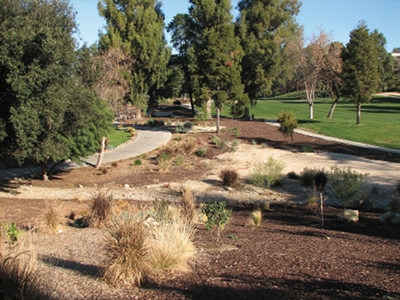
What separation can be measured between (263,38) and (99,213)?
33303 mm

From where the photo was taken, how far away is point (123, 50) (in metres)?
38.4

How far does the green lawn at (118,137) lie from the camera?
28828 mm

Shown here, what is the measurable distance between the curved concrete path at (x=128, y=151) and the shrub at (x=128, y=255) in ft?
49.9

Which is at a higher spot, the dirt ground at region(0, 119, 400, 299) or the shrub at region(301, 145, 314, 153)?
the dirt ground at region(0, 119, 400, 299)

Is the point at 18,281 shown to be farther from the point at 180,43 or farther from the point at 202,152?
the point at 180,43

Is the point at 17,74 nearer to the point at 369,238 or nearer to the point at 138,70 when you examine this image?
the point at 369,238

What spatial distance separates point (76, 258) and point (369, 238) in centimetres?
593

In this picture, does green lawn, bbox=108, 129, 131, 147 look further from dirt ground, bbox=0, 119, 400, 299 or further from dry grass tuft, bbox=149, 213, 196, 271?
dry grass tuft, bbox=149, 213, 196, 271

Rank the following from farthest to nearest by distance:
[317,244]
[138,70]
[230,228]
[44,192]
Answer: [138,70]
[44,192]
[230,228]
[317,244]

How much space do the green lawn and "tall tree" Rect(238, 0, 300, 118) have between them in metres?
15.1

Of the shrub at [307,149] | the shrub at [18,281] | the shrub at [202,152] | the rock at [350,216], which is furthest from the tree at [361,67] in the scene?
the shrub at [18,281]

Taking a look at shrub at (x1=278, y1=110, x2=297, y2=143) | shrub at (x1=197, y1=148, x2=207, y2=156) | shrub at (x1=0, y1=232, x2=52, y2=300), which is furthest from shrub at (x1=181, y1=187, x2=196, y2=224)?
shrub at (x1=278, y1=110, x2=297, y2=143)

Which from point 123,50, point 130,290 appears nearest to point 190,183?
point 130,290

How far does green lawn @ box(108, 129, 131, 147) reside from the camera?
28.8 metres
